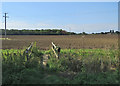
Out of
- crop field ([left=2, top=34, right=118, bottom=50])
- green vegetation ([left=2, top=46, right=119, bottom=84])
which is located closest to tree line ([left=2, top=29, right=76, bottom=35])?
crop field ([left=2, top=34, right=118, bottom=50])

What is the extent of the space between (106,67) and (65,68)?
1617 mm

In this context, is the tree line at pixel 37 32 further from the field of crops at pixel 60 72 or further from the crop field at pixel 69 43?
the field of crops at pixel 60 72

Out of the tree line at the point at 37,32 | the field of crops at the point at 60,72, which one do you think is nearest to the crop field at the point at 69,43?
the field of crops at the point at 60,72

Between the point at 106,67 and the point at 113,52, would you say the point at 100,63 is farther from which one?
the point at 113,52

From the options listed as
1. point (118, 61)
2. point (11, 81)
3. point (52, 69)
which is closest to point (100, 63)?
point (118, 61)

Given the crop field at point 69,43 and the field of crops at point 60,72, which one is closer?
the field of crops at point 60,72

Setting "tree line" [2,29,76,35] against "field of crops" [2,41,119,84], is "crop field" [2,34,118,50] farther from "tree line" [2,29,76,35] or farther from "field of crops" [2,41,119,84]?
"tree line" [2,29,76,35]

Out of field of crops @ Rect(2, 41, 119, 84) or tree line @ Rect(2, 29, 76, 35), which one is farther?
tree line @ Rect(2, 29, 76, 35)

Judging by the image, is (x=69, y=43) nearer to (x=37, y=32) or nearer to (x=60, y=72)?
(x=60, y=72)

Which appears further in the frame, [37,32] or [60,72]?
[37,32]

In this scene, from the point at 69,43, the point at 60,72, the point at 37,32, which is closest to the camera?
the point at 60,72

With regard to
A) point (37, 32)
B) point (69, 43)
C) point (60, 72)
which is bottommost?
point (60, 72)

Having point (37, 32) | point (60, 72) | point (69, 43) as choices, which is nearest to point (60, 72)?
point (60, 72)

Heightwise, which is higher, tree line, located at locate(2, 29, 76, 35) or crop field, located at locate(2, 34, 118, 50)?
tree line, located at locate(2, 29, 76, 35)
